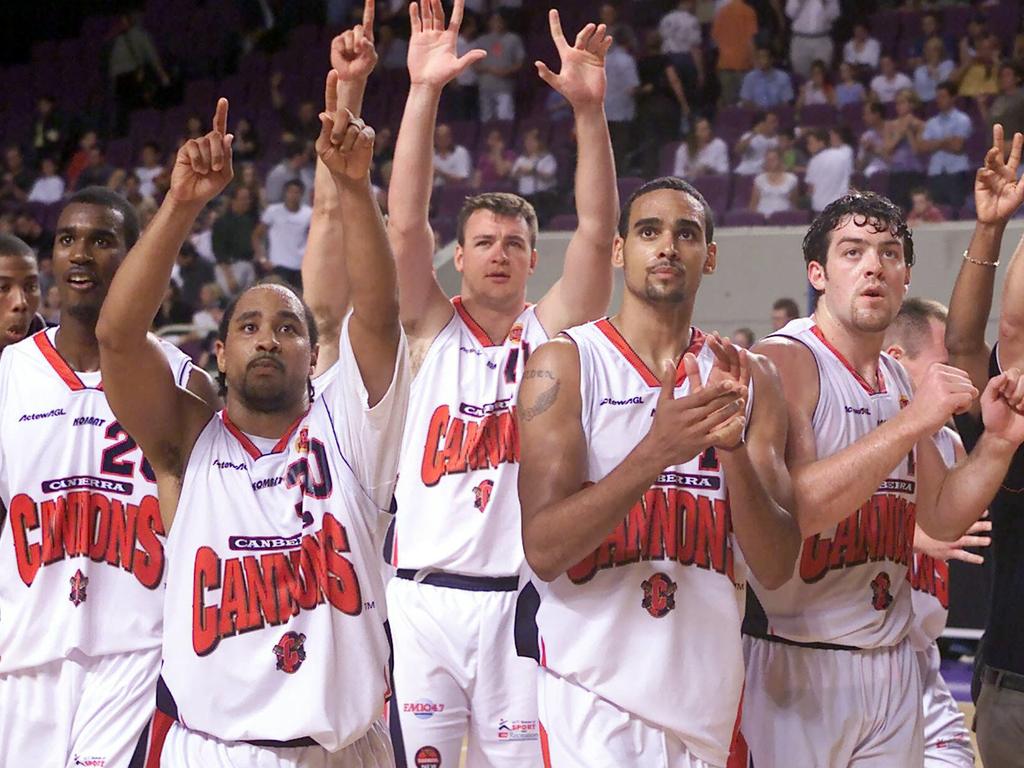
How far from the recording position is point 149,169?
15.9 metres

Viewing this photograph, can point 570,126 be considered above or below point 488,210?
above

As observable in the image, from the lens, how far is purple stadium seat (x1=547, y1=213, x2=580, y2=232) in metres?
13.1

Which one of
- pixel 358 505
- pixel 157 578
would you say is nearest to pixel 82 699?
pixel 157 578

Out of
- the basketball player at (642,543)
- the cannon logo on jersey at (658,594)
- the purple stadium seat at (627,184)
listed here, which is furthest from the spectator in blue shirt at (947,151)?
the cannon logo on jersey at (658,594)

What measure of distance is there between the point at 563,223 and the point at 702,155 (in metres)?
1.59

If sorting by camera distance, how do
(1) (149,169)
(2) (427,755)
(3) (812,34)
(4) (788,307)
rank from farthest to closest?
1. (1) (149,169)
2. (3) (812,34)
3. (4) (788,307)
4. (2) (427,755)

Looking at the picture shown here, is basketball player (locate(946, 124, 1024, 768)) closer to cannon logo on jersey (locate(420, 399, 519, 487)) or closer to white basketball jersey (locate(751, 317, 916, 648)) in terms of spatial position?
white basketball jersey (locate(751, 317, 916, 648))

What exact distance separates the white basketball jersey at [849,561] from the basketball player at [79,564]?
1.83 m

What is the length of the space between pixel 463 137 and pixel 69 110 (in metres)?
5.78

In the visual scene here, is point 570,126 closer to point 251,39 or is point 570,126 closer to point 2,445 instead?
point 251,39

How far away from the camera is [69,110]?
710 inches

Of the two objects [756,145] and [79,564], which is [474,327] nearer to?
[79,564]

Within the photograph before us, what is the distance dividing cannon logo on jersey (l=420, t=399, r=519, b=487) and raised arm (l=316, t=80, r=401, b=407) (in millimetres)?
1369

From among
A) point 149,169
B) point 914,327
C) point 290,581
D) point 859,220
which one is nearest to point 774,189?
point 149,169
